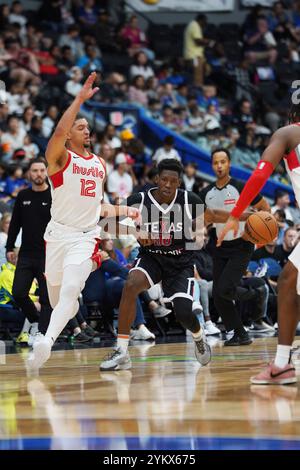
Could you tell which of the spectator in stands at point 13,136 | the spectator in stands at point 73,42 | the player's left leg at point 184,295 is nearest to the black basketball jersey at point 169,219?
the player's left leg at point 184,295

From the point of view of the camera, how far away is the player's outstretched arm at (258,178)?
20.4 feet

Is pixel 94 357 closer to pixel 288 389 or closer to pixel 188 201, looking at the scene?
pixel 188 201

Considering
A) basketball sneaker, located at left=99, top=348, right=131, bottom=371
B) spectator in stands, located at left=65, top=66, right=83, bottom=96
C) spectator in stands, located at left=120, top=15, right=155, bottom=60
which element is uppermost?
spectator in stands, located at left=120, top=15, right=155, bottom=60

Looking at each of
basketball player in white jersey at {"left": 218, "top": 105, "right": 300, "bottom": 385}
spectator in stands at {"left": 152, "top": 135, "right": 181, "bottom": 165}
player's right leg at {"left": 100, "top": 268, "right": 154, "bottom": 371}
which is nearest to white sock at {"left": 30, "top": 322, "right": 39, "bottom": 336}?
player's right leg at {"left": 100, "top": 268, "right": 154, "bottom": 371}

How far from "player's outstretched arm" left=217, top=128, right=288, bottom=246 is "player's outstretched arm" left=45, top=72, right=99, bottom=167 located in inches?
60.9

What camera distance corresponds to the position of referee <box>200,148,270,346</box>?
1080 centimetres

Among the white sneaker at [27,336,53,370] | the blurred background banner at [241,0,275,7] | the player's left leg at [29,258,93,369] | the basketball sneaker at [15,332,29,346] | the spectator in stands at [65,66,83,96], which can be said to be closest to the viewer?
the white sneaker at [27,336,53,370]

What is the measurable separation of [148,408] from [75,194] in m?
2.80

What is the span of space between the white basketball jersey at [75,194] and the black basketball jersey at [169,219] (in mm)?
513

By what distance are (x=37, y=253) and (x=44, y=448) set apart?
6862 mm

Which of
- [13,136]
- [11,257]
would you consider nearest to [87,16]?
[13,136]

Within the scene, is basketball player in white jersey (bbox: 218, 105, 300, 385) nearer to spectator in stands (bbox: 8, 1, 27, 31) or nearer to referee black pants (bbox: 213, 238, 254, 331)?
referee black pants (bbox: 213, 238, 254, 331)

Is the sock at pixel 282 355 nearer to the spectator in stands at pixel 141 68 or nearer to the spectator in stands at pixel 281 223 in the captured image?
the spectator in stands at pixel 281 223

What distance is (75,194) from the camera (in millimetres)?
7949
